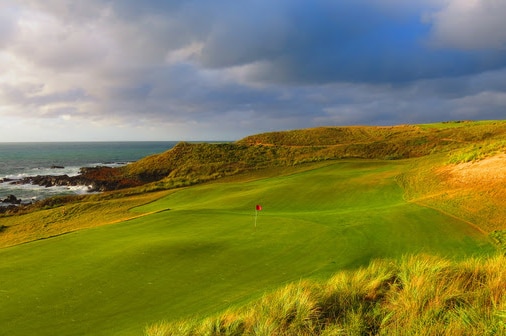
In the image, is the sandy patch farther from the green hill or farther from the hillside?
the hillside

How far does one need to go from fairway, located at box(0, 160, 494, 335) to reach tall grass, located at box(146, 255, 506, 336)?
2839 mm

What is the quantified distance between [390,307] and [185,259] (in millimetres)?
7447

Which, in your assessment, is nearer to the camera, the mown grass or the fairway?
the fairway

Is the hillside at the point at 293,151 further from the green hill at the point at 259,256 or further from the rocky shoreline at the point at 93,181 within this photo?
the green hill at the point at 259,256

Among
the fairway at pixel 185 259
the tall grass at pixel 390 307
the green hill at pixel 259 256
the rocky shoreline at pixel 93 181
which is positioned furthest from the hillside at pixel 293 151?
the tall grass at pixel 390 307

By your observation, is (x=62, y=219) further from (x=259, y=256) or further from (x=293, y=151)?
(x=293, y=151)

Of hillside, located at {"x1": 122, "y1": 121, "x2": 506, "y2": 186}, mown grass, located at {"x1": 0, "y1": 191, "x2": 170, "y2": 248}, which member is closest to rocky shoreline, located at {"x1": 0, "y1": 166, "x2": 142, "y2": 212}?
hillside, located at {"x1": 122, "y1": 121, "x2": 506, "y2": 186}

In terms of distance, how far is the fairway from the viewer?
7.89m

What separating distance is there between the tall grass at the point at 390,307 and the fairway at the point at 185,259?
2839mm

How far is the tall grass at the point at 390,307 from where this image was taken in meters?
4.28

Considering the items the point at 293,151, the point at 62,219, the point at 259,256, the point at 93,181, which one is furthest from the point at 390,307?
the point at 93,181

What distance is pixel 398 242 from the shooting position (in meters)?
12.8

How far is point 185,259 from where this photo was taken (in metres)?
11.0

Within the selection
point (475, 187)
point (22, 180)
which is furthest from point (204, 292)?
point (22, 180)
